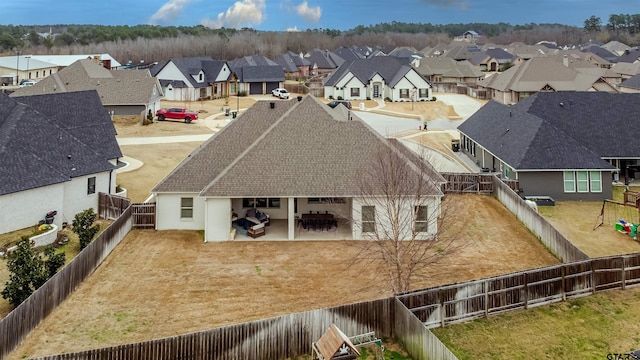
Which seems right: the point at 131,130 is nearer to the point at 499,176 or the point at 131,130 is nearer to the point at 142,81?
the point at 142,81

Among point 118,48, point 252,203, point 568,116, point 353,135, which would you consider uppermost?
point 118,48

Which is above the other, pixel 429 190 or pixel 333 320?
pixel 429 190

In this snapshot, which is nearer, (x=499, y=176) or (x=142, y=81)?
(x=499, y=176)

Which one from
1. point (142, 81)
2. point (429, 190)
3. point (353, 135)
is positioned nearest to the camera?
point (429, 190)

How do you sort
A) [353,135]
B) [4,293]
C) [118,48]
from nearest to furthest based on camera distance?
[4,293], [353,135], [118,48]

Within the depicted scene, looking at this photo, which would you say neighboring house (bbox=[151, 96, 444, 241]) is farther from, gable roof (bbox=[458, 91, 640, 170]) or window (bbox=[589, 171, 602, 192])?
window (bbox=[589, 171, 602, 192])

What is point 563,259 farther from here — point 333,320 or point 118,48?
point 118,48

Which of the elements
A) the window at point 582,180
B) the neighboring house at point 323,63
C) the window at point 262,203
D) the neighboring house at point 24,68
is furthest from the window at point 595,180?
the neighboring house at point 323,63

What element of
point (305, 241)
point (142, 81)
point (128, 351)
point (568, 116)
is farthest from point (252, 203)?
point (142, 81)
